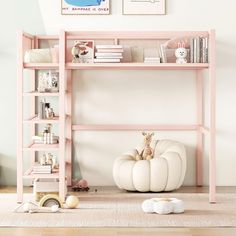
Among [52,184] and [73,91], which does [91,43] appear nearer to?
[73,91]

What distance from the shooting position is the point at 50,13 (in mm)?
6242

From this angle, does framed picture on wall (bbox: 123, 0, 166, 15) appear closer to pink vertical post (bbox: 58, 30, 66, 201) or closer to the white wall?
the white wall

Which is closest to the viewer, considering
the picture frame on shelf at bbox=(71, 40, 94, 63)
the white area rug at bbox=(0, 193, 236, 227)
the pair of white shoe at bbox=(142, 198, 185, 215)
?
the white area rug at bbox=(0, 193, 236, 227)

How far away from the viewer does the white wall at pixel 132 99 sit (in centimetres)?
623

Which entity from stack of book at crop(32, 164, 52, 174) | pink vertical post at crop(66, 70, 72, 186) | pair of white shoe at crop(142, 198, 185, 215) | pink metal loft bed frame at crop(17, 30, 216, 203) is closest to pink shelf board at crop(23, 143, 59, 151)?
pink metal loft bed frame at crop(17, 30, 216, 203)

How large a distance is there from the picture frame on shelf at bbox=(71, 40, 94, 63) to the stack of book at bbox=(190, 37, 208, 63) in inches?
32.5

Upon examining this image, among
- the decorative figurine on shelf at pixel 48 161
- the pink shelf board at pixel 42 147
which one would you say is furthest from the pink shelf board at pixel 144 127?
the pink shelf board at pixel 42 147

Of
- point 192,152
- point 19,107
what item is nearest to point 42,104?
point 19,107

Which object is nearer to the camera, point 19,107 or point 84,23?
point 19,107

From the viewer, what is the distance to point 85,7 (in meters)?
6.21

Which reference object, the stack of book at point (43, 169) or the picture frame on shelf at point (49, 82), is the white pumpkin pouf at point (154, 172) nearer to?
the stack of book at point (43, 169)

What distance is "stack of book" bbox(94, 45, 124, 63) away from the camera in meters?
5.45

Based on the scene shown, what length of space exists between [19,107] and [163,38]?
1.53 meters

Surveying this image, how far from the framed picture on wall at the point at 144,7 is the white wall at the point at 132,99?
0.17ft
